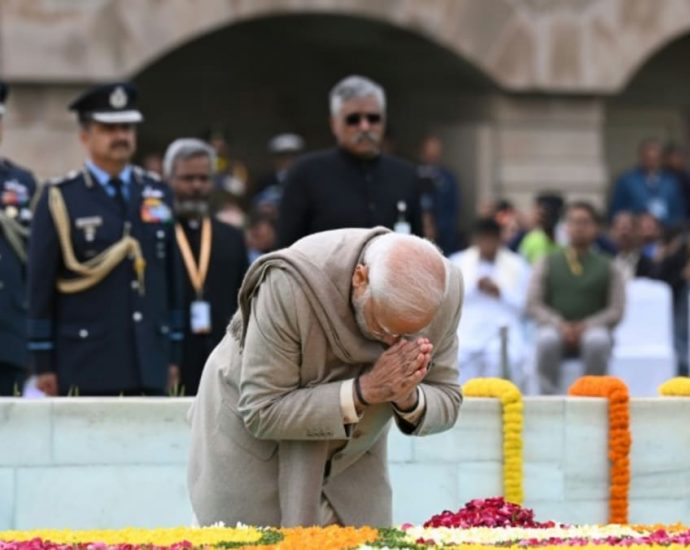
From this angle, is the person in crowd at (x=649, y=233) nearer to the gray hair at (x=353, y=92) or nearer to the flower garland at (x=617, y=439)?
the gray hair at (x=353, y=92)

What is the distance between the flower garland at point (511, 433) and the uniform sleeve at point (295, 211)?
147 cm

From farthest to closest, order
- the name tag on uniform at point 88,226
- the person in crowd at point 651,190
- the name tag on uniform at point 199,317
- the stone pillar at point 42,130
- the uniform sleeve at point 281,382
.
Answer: the person in crowd at point 651,190 < the stone pillar at point 42,130 < the name tag on uniform at point 199,317 < the name tag on uniform at point 88,226 < the uniform sleeve at point 281,382

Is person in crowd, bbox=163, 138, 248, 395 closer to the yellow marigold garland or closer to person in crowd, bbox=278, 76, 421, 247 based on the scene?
person in crowd, bbox=278, 76, 421, 247

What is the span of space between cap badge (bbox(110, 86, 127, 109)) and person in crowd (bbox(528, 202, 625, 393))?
4.59 m

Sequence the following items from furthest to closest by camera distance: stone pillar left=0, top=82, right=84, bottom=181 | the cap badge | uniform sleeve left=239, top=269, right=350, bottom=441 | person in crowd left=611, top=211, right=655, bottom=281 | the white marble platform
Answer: person in crowd left=611, top=211, right=655, bottom=281, stone pillar left=0, top=82, right=84, bottom=181, the cap badge, the white marble platform, uniform sleeve left=239, top=269, right=350, bottom=441

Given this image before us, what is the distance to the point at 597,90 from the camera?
1744cm

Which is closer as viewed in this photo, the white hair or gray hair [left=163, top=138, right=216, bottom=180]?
the white hair

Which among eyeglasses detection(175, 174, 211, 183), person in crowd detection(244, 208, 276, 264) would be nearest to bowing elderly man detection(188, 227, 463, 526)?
eyeglasses detection(175, 174, 211, 183)

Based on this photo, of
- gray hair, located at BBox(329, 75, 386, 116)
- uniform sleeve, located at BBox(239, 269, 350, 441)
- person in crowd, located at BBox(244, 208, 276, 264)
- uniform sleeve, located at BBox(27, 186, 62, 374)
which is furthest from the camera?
person in crowd, located at BBox(244, 208, 276, 264)

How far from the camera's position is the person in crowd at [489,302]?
1364 centimetres

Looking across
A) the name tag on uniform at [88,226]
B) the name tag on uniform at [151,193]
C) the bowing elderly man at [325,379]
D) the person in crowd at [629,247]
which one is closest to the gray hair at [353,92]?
the name tag on uniform at [151,193]

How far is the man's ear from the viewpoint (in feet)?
19.6

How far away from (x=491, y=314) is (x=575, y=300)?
0.54 metres

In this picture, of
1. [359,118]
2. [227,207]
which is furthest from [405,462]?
[227,207]
